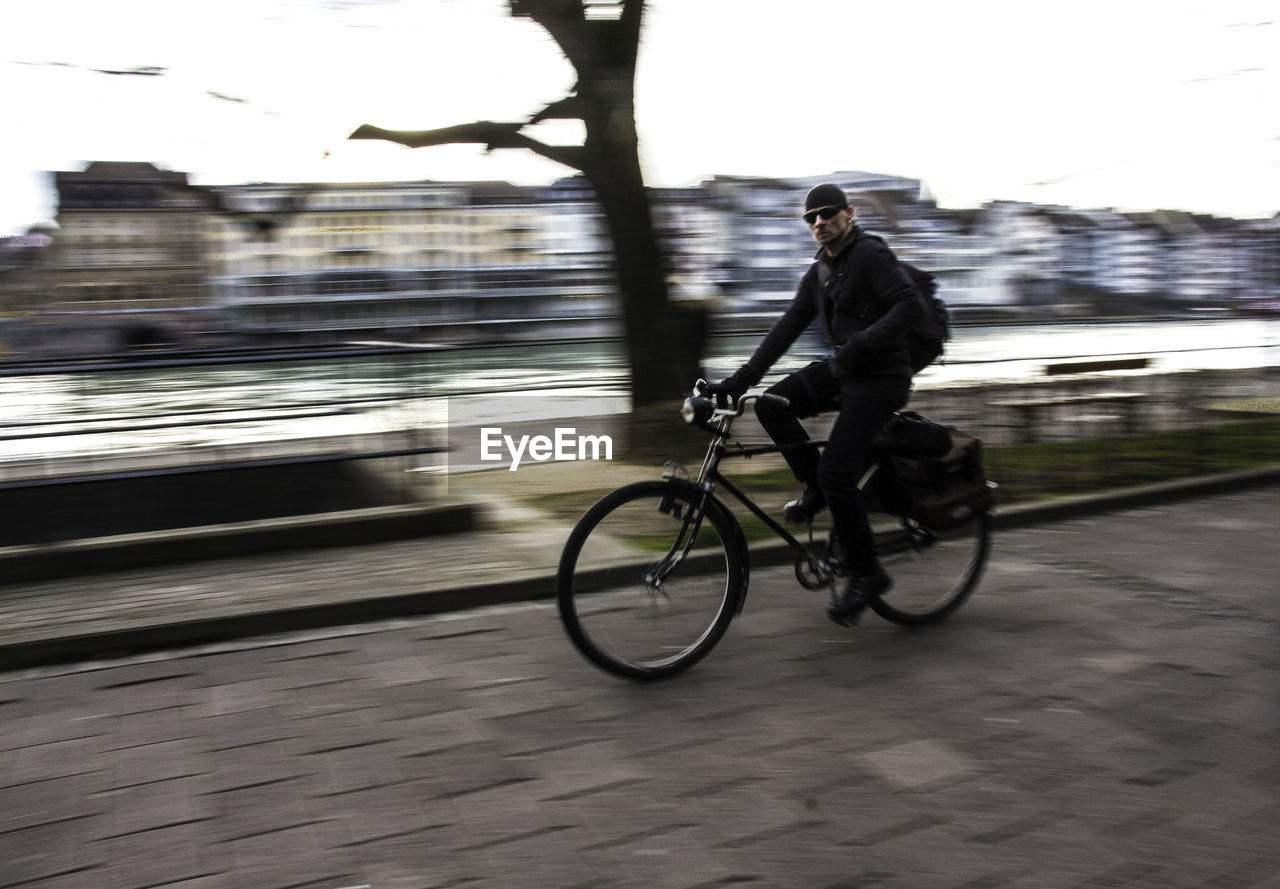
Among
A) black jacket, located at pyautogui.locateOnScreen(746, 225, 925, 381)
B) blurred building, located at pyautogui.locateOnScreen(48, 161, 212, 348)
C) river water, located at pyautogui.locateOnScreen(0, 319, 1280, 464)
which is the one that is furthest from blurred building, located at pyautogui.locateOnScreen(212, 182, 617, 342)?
black jacket, located at pyautogui.locateOnScreen(746, 225, 925, 381)

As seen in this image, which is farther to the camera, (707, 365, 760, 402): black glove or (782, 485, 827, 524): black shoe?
(782, 485, 827, 524): black shoe

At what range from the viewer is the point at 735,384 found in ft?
14.2

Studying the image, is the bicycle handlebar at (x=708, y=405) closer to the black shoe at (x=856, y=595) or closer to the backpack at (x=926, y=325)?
the backpack at (x=926, y=325)

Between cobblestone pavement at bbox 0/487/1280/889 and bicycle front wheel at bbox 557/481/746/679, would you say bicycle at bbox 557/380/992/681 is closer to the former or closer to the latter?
bicycle front wheel at bbox 557/481/746/679

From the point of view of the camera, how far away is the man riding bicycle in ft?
13.8

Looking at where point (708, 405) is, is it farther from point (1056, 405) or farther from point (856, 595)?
point (1056, 405)

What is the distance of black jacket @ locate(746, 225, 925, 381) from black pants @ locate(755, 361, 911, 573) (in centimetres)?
9

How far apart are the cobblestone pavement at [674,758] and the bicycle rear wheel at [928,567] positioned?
5.0 inches

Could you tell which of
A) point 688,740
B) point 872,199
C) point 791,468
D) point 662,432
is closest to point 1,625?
point 688,740

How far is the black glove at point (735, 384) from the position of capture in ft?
13.8

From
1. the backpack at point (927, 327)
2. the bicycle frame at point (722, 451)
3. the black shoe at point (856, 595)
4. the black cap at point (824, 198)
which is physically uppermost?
the black cap at point (824, 198)

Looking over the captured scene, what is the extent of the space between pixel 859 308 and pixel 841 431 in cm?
49

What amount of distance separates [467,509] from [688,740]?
10.3 ft

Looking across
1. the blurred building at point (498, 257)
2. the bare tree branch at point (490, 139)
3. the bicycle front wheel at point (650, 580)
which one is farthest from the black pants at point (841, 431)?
the bare tree branch at point (490, 139)
